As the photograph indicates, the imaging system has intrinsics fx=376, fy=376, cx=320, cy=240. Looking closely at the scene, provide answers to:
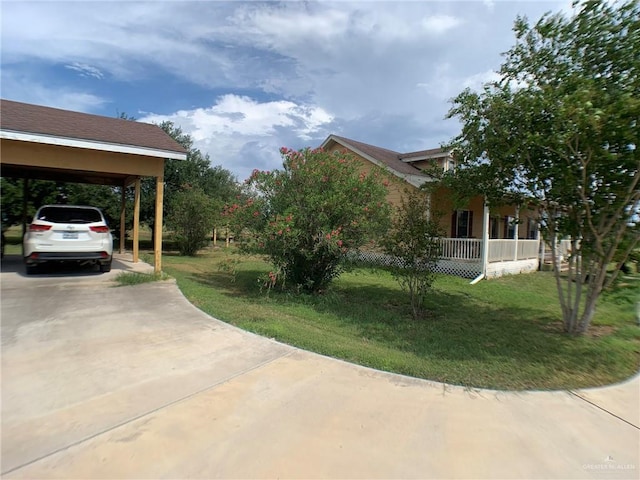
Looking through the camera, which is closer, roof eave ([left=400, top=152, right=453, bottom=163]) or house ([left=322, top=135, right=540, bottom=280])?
house ([left=322, top=135, right=540, bottom=280])

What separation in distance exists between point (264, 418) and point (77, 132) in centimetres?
904

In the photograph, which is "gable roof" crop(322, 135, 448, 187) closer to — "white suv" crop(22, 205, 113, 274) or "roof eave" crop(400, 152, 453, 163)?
"roof eave" crop(400, 152, 453, 163)

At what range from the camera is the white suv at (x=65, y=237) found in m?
8.60

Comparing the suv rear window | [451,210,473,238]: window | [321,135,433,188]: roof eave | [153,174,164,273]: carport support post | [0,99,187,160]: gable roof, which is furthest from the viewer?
[451,210,473,238]: window

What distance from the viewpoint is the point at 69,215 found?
29.9 ft

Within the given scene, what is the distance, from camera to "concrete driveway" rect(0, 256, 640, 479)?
2.64 meters

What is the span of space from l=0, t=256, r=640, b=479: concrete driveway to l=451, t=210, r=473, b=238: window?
13.5 meters

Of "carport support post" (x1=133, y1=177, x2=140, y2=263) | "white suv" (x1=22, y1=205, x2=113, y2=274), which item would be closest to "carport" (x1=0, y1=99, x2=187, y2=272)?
"white suv" (x1=22, y1=205, x2=113, y2=274)

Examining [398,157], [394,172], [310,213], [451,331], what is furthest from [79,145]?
[398,157]

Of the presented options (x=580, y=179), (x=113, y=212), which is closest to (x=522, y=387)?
(x=580, y=179)

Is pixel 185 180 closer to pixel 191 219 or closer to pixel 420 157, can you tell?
pixel 191 219

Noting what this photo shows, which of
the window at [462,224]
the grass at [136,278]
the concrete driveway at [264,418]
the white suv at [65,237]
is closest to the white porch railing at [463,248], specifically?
the window at [462,224]

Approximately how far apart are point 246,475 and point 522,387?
3.21 meters

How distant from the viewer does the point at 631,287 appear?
6.45 m
